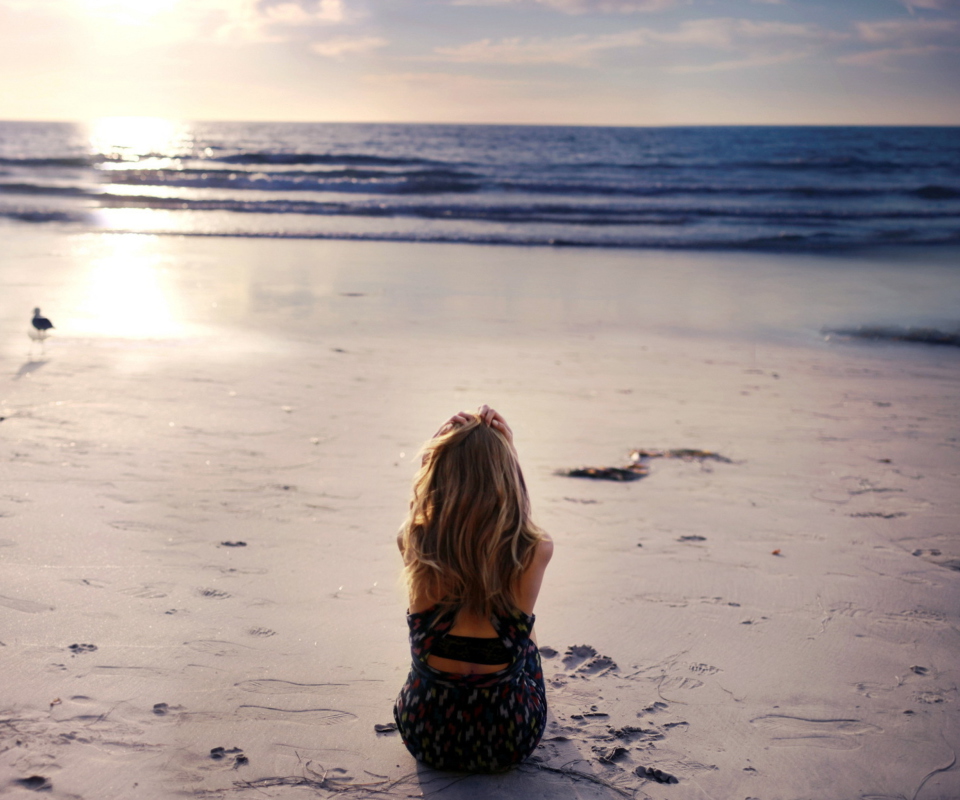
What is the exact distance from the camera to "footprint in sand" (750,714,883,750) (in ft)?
8.87

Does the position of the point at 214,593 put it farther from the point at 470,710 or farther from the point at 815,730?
the point at 815,730

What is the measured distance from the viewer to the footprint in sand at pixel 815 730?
271 centimetres

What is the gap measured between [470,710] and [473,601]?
0.34 m

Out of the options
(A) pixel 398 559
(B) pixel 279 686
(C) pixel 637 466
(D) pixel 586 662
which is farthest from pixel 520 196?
(B) pixel 279 686

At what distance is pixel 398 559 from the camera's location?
3.92 metres

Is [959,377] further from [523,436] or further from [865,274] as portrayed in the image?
[865,274]

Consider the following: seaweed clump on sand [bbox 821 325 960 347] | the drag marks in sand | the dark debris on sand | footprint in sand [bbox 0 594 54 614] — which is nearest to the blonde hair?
the drag marks in sand

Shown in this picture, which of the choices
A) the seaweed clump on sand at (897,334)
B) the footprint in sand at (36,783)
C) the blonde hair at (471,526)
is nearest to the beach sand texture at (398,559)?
the footprint in sand at (36,783)

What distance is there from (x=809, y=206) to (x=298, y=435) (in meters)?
21.0

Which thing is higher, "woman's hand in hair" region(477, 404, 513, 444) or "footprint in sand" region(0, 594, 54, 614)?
"woman's hand in hair" region(477, 404, 513, 444)

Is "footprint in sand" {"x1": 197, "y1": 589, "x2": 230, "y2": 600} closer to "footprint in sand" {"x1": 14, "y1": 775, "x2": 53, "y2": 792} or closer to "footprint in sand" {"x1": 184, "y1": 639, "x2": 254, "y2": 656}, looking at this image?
"footprint in sand" {"x1": 184, "y1": 639, "x2": 254, "y2": 656}

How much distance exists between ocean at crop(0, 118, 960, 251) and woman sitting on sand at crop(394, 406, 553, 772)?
1414 centimetres

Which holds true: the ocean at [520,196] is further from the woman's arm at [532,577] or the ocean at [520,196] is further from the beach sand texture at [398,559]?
the woman's arm at [532,577]

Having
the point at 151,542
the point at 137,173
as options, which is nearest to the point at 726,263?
the point at 151,542
